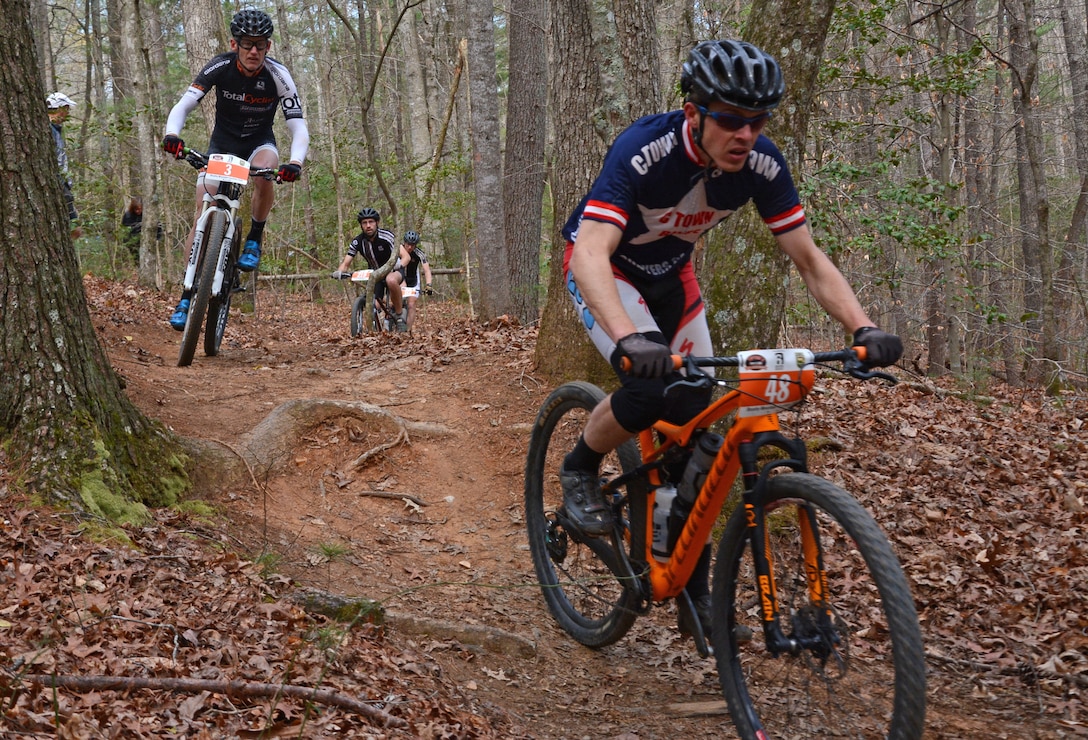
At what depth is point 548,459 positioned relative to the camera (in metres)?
5.84

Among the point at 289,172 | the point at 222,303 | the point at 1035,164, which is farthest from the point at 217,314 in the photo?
the point at 1035,164

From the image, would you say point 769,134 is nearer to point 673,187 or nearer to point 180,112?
point 673,187

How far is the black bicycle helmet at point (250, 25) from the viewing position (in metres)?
6.99

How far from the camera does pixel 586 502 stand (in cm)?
412

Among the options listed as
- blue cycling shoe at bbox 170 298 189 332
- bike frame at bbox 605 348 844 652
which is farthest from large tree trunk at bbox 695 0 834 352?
blue cycling shoe at bbox 170 298 189 332

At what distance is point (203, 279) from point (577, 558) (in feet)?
14.8

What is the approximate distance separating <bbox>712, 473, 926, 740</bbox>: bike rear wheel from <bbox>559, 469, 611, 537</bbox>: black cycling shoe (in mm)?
867

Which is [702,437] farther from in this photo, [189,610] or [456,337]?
[456,337]

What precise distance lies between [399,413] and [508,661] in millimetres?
3052

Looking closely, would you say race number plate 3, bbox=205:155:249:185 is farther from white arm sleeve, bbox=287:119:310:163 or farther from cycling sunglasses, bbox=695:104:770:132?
cycling sunglasses, bbox=695:104:770:132

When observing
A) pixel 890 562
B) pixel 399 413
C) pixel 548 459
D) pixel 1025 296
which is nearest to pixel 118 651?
pixel 890 562

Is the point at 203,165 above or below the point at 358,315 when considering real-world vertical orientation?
above

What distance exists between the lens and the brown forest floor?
2.91 metres

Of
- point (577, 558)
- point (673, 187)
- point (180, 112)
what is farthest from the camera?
point (180, 112)
